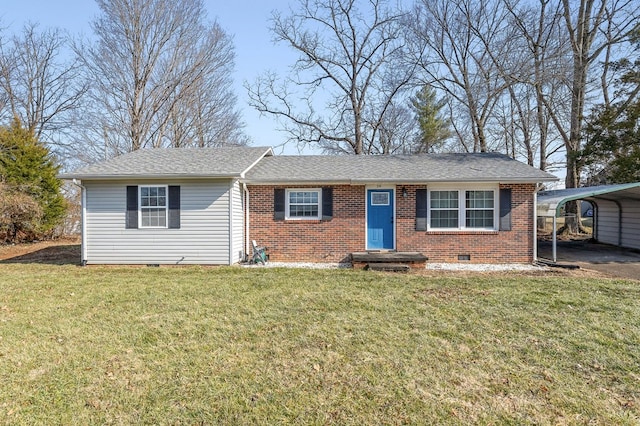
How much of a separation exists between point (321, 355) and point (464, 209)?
794 cm

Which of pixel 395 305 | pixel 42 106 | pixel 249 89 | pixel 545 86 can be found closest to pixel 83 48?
pixel 42 106

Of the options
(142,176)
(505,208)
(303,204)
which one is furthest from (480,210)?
(142,176)

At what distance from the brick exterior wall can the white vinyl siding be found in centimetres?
114

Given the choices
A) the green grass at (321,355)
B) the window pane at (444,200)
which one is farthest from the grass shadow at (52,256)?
the window pane at (444,200)

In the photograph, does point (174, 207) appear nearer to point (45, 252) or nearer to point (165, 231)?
point (165, 231)

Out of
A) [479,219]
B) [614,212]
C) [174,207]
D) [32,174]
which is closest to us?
[174,207]

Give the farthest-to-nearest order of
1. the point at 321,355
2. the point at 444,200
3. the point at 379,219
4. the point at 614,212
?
the point at 614,212 → the point at 379,219 → the point at 444,200 → the point at 321,355

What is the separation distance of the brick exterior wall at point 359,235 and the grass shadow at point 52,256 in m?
6.00

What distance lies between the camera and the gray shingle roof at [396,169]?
1027 centimetres

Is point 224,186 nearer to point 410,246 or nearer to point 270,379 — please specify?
point 410,246

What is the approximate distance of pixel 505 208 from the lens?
1032cm

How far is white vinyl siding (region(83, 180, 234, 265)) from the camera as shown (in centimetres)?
1007

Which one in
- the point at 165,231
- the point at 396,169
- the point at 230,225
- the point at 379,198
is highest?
the point at 396,169

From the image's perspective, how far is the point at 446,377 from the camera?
11.8ft
